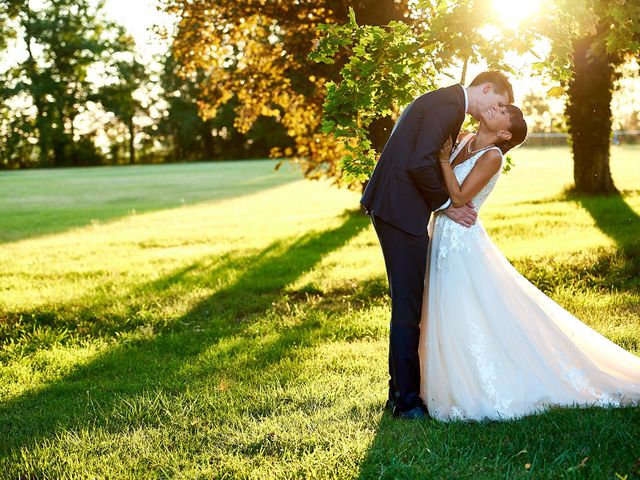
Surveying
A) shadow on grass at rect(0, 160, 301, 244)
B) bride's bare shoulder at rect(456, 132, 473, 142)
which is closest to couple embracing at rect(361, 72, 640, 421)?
bride's bare shoulder at rect(456, 132, 473, 142)

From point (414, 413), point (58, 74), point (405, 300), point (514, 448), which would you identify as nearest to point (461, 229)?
point (405, 300)

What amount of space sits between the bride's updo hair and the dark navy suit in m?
0.37

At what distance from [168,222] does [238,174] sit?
24.8m

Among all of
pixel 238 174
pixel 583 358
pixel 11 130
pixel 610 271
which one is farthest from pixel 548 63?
pixel 11 130

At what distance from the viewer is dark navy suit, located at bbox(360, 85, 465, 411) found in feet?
15.0

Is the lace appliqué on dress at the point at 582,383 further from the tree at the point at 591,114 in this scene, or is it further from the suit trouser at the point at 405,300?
the tree at the point at 591,114

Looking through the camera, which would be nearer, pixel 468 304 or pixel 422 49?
pixel 468 304

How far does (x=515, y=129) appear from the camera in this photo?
482cm

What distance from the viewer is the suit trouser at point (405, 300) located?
15.6ft

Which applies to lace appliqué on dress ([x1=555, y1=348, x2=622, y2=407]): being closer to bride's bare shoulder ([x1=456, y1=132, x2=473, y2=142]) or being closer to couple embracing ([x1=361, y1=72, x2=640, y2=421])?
couple embracing ([x1=361, y1=72, x2=640, y2=421])

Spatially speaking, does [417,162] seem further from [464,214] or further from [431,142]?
[464,214]

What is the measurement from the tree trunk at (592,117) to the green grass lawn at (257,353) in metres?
0.87

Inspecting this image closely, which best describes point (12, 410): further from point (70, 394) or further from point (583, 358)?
point (583, 358)

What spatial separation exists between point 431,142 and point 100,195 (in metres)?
29.3
